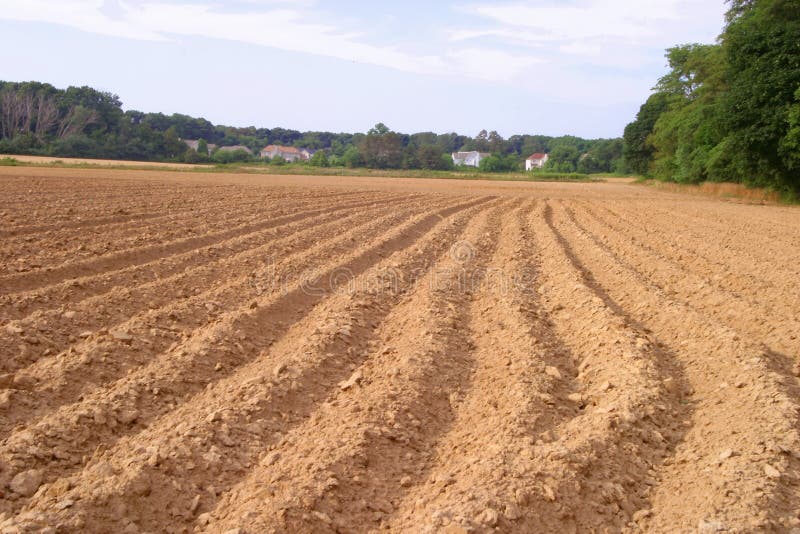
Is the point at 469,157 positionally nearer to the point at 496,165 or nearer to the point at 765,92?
the point at 496,165

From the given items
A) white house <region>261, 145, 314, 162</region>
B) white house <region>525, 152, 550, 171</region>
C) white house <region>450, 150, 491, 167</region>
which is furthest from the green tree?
white house <region>450, 150, 491, 167</region>

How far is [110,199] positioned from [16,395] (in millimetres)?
→ 13714

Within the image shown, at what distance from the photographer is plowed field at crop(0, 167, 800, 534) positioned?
3.13 m

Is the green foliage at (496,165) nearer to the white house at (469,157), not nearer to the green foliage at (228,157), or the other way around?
the green foliage at (228,157)

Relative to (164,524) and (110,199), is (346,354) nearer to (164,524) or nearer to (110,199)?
(164,524)

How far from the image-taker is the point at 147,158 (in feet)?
230

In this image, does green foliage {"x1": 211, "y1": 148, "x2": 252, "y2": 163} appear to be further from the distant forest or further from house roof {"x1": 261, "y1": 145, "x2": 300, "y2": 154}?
house roof {"x1": 261, "y1": 145, "x2": 300, "y2": 154}

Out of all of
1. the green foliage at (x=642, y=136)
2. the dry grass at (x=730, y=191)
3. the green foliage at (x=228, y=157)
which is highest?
the green foliage at (x=642, y=136)

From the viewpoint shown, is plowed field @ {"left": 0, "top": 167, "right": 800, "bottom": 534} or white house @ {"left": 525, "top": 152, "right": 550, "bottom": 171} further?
white house @ {"left": 525, "top": 152, "right": 550, "bottom": 171}

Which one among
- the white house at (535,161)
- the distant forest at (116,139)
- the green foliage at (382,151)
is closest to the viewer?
the distant forest at (116,139)

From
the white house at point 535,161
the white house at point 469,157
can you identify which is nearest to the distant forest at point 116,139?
the white house at point 535,161

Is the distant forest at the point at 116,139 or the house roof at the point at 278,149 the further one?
the house roof at the point at 278,149

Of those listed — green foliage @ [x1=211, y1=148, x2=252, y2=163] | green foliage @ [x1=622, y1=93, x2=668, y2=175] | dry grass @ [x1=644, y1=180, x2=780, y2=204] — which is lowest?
green foliage @ [x1=211, y1=148, x2=252, y2=163]

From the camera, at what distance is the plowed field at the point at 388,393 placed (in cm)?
313
